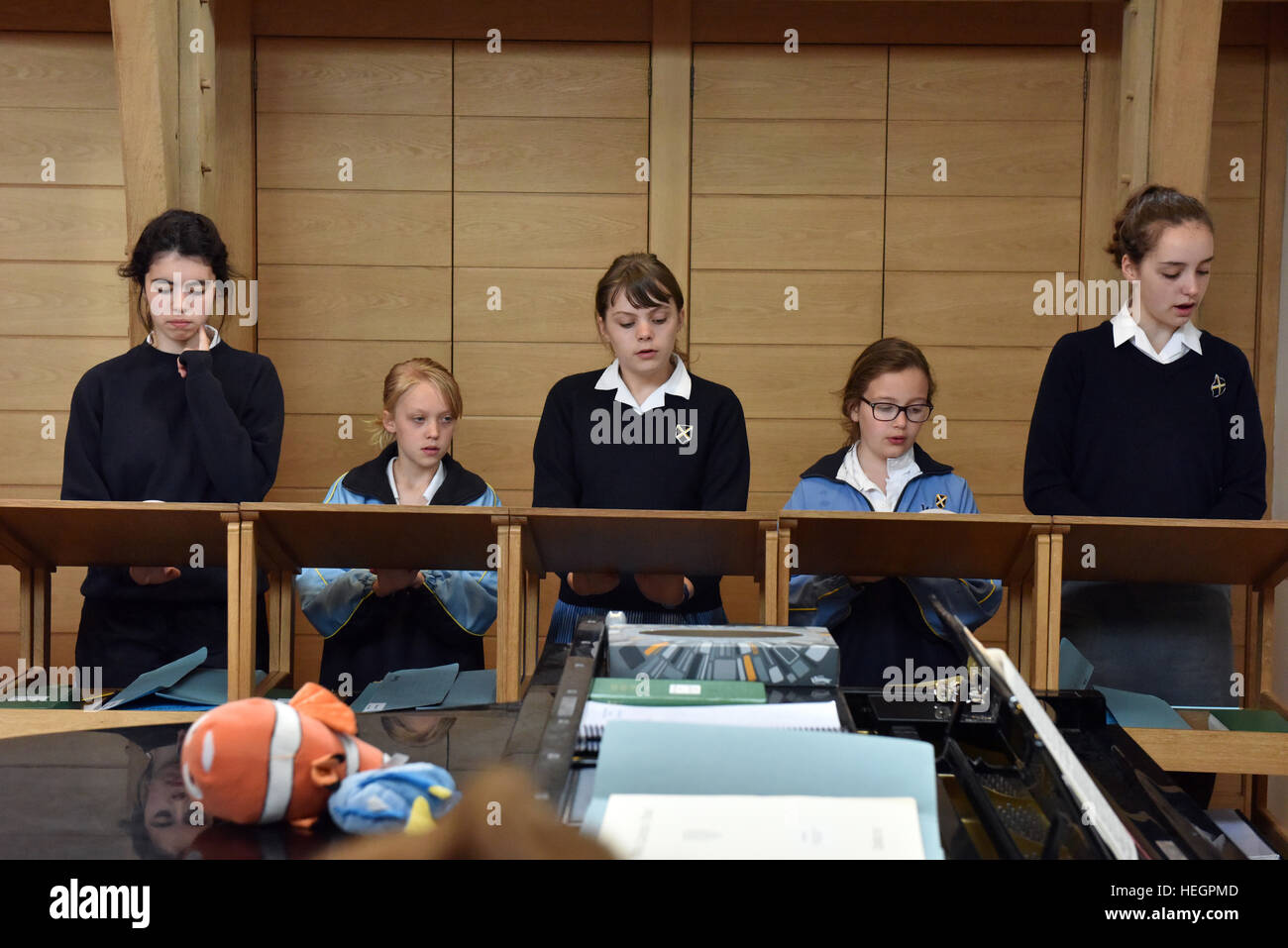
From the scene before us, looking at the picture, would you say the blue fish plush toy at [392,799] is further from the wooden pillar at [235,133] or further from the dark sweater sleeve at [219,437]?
the wooden pillar at [235,133]

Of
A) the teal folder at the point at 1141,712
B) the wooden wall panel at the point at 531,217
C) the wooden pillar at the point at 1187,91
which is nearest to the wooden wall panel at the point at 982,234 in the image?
the wooden pillar at the point at 1187,91

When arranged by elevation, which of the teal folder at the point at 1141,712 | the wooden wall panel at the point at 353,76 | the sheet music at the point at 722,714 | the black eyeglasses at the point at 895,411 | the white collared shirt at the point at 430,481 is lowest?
the teal folder at the point at 1141,712

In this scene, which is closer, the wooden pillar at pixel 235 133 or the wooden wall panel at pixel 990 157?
the wooden pillar at pixel 235 133

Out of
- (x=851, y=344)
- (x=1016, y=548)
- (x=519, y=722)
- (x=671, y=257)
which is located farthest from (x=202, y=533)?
(x=851, y=344)

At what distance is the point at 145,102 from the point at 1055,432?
2.92 metres

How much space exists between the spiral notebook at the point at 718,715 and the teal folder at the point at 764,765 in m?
0.20

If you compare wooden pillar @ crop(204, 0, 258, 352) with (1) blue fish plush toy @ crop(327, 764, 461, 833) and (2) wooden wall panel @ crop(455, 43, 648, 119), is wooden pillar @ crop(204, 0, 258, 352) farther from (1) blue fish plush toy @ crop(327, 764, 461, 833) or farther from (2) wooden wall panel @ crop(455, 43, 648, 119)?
(1) blue fish plush toy @ crop(327, 764, 461, 833)

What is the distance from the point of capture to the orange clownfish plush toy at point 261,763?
1017 mm

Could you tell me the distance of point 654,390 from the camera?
3053 millimetres

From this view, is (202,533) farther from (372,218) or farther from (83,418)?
(372,218)

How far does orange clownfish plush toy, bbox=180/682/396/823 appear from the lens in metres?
1.02

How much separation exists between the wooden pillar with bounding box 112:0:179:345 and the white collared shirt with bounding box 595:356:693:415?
1.66m

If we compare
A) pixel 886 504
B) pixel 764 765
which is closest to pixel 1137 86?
pixel 886 504

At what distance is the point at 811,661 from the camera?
1.39m
